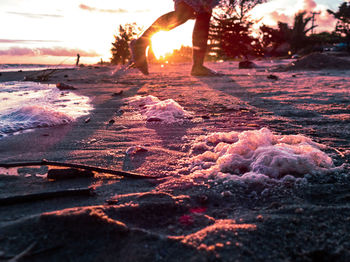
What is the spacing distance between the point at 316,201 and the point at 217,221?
456 millimetres

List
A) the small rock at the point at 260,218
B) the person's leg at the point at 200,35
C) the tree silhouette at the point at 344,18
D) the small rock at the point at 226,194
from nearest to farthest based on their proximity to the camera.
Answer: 1. the small rock at the point at 260,218
2. the small rock at the point at 226,194
3. the person's leg at the point at 200,35
4. the tree silhouette at the point at 344,18

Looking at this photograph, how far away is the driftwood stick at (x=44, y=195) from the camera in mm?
1102

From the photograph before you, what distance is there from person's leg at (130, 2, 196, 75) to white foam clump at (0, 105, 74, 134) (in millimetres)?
3023

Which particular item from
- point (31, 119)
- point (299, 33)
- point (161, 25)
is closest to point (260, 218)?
point (31, 119)

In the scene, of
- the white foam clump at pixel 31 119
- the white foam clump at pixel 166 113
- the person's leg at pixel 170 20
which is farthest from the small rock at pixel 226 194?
the person's leg at pixel 170 20

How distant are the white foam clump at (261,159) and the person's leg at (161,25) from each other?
4057mm

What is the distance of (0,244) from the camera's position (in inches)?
33.1

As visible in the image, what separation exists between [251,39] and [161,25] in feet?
75.4

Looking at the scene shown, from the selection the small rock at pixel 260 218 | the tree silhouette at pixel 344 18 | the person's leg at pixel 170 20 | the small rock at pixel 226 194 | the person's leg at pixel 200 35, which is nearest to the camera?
the small rock at pixel 260 218

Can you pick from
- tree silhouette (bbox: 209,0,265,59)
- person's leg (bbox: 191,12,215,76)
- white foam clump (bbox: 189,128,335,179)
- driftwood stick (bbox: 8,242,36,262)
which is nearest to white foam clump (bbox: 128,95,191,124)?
white foam clump (bbox: 189,128,335,179)

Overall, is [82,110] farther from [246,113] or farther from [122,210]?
[122,210]

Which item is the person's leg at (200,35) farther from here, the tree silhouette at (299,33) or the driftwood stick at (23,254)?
the tree silhouette at (299,33)

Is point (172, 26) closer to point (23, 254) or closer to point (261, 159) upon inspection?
point (261, 159)

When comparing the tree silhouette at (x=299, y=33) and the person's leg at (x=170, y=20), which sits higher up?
the tree silhouette at (x=299, y=33)
